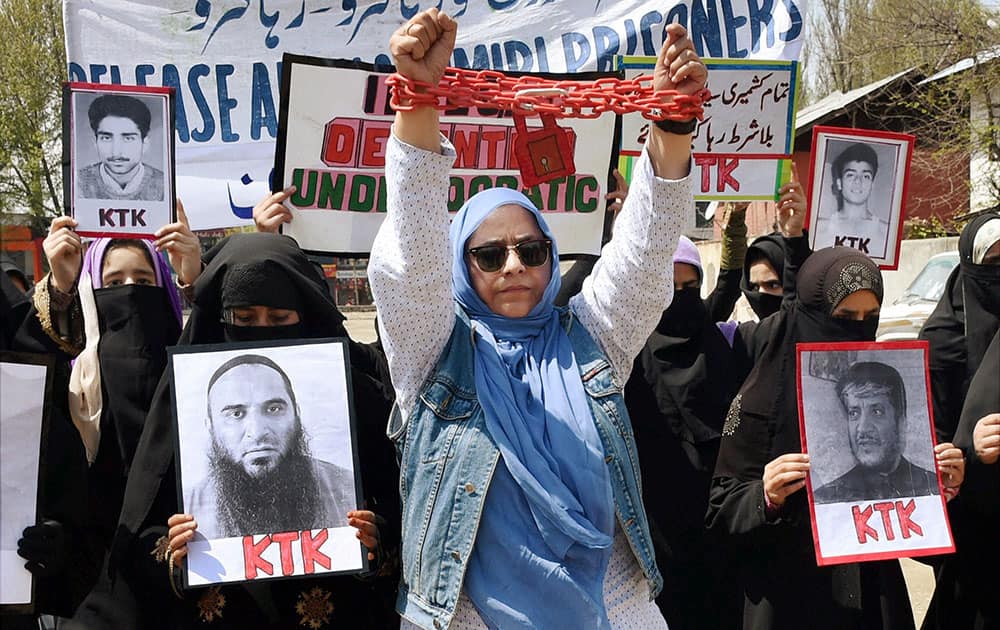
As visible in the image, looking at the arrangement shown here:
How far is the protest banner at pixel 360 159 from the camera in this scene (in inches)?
160

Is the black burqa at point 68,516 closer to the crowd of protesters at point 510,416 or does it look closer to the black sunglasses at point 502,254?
the crowd of protesters at point 510,416

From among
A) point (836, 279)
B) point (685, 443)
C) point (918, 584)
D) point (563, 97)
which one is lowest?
point (918, 584)

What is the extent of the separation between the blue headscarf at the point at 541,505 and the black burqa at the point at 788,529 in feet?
3.13

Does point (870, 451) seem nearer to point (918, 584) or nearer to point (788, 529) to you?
point (788, 529)

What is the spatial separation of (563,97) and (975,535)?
199cm

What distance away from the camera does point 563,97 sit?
2.35 m

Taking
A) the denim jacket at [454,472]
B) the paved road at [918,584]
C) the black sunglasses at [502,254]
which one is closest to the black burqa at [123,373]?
the denim jacket at [454,472]

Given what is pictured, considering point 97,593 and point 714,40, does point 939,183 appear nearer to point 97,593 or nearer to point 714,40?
point 714,40

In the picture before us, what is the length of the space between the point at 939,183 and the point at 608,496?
19.9m

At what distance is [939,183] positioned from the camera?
20.4m

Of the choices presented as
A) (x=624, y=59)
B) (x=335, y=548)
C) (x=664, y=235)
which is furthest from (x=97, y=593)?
(x=624, y=59)

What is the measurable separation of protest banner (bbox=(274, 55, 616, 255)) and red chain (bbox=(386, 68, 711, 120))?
1614 millimetres

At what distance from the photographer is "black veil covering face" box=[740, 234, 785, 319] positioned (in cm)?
451

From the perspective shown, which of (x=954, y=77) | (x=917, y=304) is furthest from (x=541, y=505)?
(x=954, y=77)
